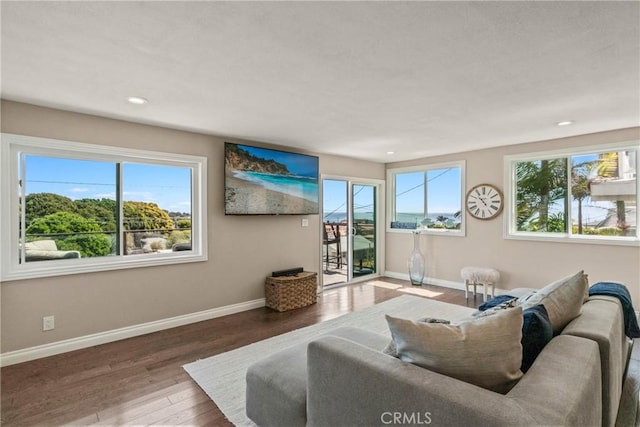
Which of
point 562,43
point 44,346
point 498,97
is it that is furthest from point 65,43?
point 498,97

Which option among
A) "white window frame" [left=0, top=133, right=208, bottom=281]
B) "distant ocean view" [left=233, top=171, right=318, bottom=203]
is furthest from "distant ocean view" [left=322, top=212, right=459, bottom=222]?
"white window frame" [left=0, top=133, right=208, bottom=281]

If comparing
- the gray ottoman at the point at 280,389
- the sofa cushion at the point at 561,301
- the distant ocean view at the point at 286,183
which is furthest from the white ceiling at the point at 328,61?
the gray ottoman at the point at 280,389

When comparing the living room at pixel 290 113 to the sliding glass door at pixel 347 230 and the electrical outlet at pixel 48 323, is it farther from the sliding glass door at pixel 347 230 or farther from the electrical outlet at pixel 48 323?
the sliding glass door at pixel 347 230

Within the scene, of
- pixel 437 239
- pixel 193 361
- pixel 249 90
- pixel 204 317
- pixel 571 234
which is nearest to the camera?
pixel 249 90

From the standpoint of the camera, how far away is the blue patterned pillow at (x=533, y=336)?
138 centimetres

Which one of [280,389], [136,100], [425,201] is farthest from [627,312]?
[136,100]

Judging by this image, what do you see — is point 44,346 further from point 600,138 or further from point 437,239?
point 600,138

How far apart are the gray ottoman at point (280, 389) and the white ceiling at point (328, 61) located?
1845mm

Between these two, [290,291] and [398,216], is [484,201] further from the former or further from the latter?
[290,291]

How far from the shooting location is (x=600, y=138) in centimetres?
393

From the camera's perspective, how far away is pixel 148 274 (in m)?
3.47

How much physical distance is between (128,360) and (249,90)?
258cm

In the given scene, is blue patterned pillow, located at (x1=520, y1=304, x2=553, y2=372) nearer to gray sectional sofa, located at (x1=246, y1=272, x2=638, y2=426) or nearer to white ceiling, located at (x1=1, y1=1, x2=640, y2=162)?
gray sectional sofa, located at (x1=246, y1=272, x2=638, y2=426)

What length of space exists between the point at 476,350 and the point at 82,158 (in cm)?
369
